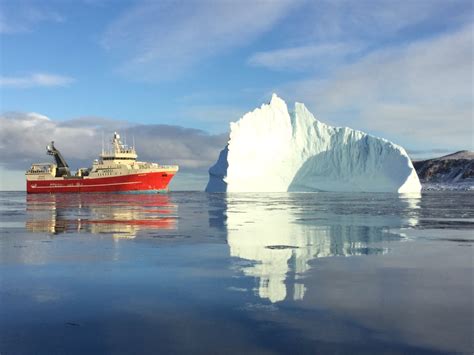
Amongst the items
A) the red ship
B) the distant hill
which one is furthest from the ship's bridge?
the distant hill

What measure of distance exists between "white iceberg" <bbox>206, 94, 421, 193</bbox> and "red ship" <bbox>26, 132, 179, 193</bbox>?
12.1 meters

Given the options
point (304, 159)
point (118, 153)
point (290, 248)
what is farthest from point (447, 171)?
point (290, 248)

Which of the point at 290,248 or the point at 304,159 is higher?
the point at 304,159

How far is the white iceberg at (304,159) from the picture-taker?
217 feet

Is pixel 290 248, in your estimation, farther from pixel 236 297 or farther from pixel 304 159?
pixel 304 159

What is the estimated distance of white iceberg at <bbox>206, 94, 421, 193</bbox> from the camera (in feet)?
217

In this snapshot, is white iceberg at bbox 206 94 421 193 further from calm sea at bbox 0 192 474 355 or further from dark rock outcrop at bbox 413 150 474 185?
dark rock outcrop at bbox 413 150 474 185

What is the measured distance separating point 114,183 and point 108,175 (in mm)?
1231

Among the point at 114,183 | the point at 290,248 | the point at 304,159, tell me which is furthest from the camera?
the point at 304,159

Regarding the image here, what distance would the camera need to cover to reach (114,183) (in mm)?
55531

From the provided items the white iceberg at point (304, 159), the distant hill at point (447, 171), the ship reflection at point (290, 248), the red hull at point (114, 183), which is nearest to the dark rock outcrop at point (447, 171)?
the distant hill at point (447, 171)

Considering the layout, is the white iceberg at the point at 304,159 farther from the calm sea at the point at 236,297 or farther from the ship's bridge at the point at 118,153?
the calm sea at the point at 236,297

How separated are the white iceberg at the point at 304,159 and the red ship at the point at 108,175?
12.1 m

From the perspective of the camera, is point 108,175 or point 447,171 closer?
point 108,175
